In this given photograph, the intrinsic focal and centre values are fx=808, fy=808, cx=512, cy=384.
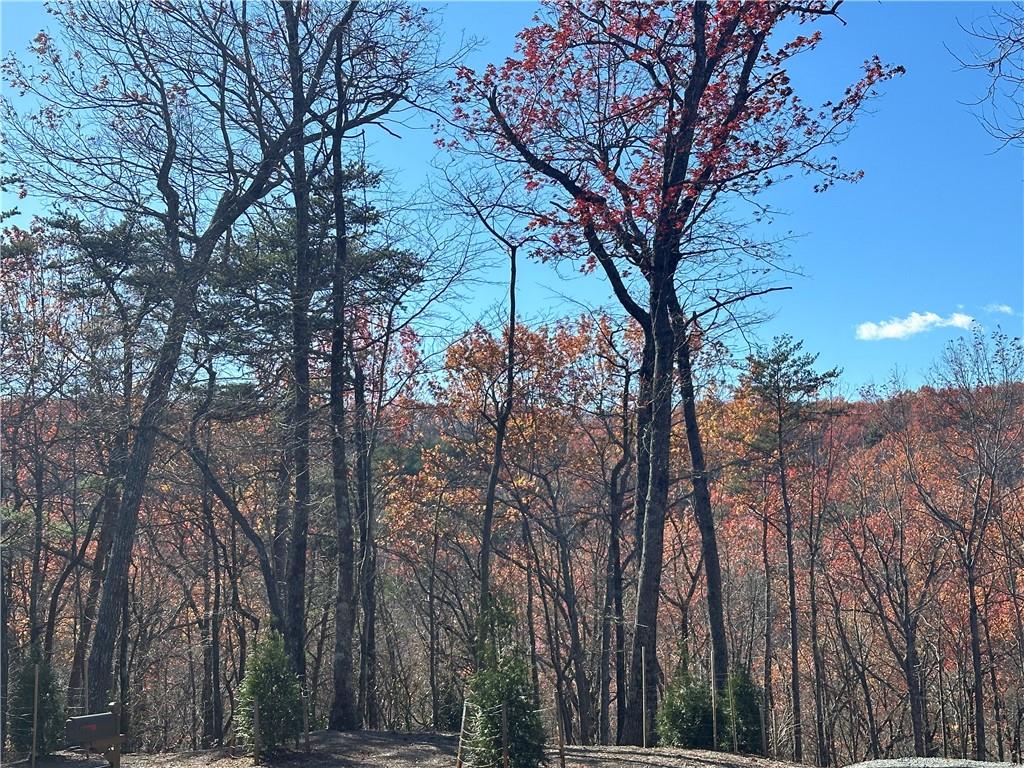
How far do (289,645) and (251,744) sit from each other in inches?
173

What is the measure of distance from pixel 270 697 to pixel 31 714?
3.10 m

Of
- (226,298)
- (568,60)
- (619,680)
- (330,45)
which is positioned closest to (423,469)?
(619,680)

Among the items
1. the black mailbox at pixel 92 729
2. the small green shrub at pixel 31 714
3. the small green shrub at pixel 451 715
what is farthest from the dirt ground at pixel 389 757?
the small green shrub at pixel 451 715

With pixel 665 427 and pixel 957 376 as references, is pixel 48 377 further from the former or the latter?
pixel 957 376

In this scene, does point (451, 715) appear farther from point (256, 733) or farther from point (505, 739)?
point (505, 739)

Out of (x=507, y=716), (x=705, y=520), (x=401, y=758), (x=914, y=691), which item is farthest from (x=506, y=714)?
(x=914, y=691)

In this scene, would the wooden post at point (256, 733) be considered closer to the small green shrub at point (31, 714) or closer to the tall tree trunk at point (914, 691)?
the small green shrub at point (31, 714)

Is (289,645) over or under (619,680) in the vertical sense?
over

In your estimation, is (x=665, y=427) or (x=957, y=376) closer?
(x=665, y=427)

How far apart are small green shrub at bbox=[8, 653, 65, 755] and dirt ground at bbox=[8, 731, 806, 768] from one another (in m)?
0.25

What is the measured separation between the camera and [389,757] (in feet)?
33.4

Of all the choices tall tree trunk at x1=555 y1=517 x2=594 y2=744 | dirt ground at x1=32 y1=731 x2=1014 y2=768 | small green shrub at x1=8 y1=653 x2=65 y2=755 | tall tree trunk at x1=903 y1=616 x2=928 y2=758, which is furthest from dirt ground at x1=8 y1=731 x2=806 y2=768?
tall tree trunk at x1=903 y1=616 x2=928 y2=758

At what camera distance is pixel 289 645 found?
14367 millimetres

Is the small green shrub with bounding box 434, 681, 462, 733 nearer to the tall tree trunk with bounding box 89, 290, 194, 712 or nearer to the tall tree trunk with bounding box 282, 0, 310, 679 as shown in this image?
the tall tree trunk with bounding box 282, 0, 310, 679
